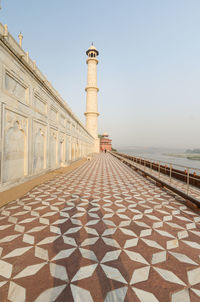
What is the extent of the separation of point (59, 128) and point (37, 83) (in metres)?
3.89

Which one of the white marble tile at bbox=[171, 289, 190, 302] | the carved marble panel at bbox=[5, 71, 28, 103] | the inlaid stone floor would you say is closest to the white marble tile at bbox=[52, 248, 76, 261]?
the inlaid stone floor

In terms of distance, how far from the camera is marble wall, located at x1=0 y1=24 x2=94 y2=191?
4.65 meters

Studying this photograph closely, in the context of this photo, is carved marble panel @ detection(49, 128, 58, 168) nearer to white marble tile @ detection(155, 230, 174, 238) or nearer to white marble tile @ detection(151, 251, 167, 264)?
white marble tile @ detection(155, 230, 174, 238)

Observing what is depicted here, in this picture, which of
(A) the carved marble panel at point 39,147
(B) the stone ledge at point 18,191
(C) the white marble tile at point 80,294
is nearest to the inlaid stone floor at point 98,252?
(C) the white marble tile at point 80,294

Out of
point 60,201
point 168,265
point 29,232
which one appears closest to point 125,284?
point 168,265

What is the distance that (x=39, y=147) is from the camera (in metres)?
7.40

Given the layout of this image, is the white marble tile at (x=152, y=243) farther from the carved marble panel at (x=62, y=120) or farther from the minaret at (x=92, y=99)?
the minaret at (x=92, y=99)

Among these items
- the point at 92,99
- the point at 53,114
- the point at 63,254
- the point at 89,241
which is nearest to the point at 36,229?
the point at 63,254

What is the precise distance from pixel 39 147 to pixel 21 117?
81.0 inches

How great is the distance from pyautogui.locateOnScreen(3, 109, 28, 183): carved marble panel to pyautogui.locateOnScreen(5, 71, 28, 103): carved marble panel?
2.17 feet

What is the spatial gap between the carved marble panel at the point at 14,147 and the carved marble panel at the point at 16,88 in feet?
2.17

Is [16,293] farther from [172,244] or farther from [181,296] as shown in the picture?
[172,244]

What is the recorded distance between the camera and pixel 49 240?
9.49 ft

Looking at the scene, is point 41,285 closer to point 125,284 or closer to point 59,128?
point 125,284
